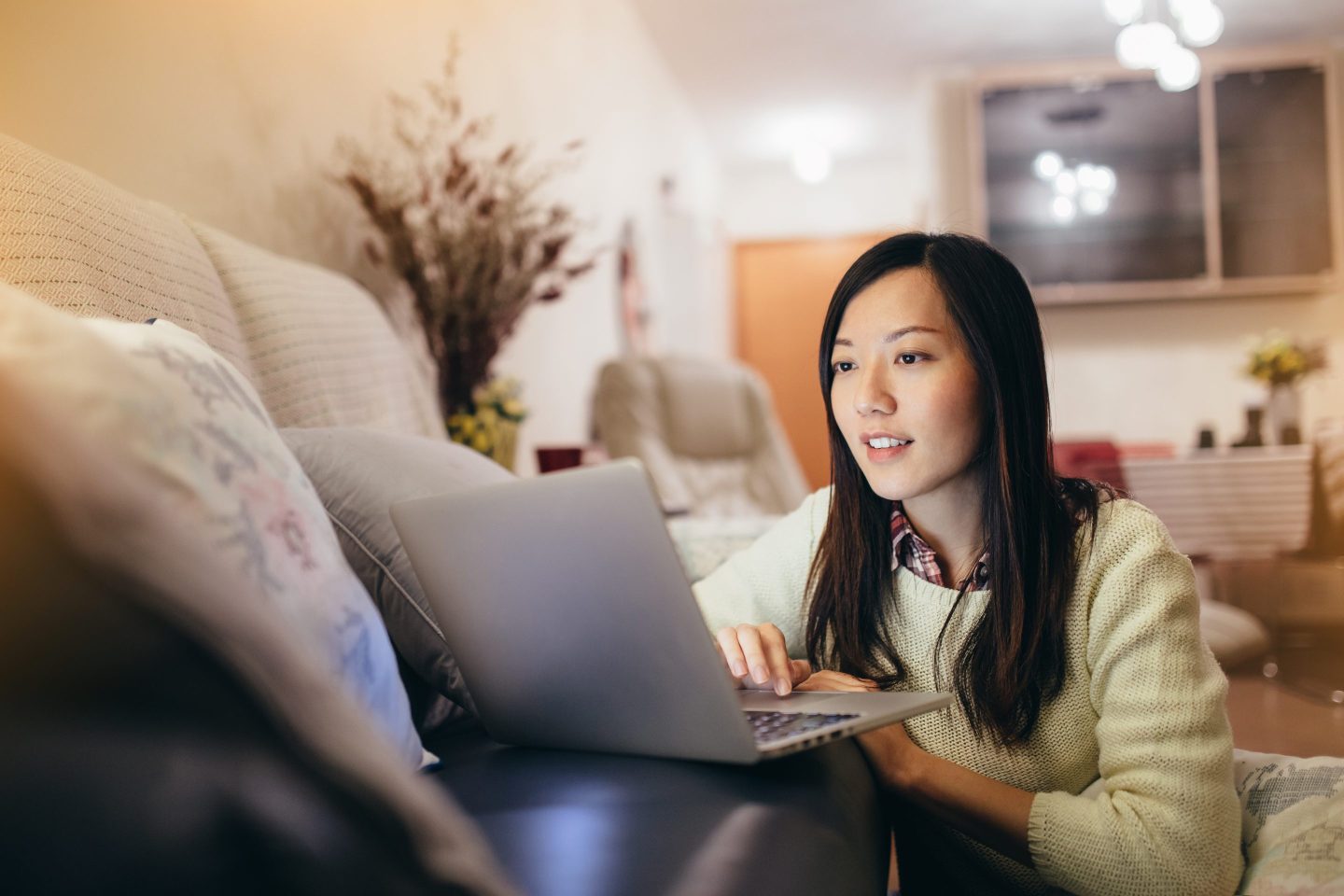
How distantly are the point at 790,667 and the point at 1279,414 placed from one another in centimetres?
358

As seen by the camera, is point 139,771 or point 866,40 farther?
point 866,40

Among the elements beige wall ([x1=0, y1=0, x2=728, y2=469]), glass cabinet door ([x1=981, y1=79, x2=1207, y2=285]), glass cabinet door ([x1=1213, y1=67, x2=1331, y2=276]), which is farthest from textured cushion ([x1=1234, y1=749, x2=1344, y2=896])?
glass cabinet door ([x1=1213, y1=67, x2=1331, y2=276])

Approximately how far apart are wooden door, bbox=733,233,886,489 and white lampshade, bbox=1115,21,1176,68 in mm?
3538

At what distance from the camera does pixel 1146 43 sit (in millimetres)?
3406

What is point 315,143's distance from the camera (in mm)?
1923

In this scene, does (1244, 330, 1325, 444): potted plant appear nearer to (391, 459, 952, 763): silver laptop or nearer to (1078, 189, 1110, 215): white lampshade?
(1078, 189, 1110, 215): white lampshade

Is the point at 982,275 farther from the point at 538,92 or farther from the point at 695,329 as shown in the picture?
the point at 695,329

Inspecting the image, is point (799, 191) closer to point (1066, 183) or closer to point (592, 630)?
point (1066, 183)

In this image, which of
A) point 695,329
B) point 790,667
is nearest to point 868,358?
point 790,667

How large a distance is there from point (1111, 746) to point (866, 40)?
4501 millimetres

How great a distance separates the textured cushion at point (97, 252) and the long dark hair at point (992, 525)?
61 centimetres

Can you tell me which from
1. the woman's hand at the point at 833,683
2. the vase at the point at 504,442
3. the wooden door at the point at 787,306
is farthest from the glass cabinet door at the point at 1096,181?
the woman's hand at the point at 833,683

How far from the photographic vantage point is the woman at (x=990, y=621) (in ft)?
2.56

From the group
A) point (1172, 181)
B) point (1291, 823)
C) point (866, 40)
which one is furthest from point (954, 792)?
point (1172, 181)
